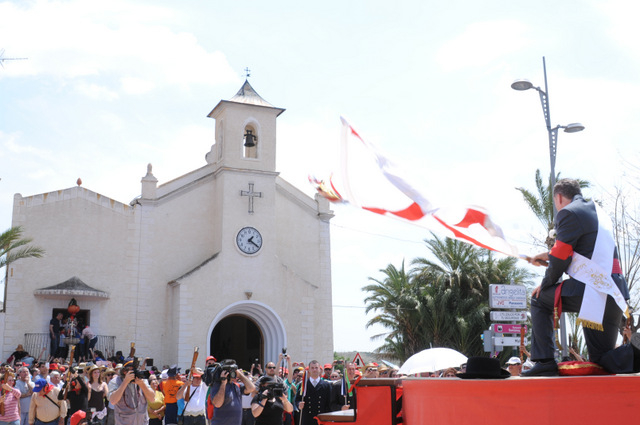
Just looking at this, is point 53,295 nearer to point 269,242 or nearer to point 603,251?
point 269,242

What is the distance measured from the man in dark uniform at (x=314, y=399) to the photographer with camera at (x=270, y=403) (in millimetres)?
1863

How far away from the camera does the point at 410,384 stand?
16.5 ft

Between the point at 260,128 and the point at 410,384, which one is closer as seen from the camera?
the point at 410,384

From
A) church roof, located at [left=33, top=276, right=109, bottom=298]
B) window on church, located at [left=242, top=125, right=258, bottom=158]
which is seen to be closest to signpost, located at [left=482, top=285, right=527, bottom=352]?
window on church, located at [left=242, top=125, right=258, bottom=158]

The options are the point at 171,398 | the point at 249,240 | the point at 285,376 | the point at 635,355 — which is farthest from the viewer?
the point at 249,240

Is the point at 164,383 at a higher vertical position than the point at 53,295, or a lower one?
lower

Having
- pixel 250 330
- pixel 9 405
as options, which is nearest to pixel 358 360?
pixel 9 405

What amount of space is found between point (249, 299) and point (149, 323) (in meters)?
3.99

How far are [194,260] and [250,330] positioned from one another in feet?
14.2

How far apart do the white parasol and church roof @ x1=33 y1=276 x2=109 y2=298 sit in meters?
15.0

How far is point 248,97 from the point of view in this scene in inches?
1257

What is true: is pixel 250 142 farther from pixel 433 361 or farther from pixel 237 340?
pixel 433 361

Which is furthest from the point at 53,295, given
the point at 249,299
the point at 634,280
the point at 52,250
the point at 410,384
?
the point at 410,384

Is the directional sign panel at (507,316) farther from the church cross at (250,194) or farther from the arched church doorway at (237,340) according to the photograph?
the arched church doorway at (237,340)
